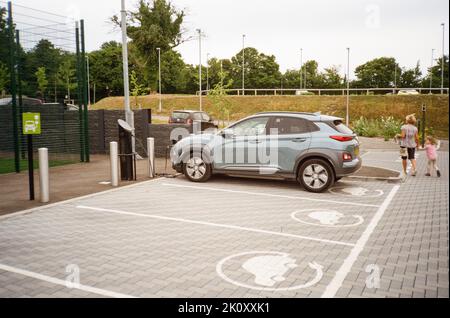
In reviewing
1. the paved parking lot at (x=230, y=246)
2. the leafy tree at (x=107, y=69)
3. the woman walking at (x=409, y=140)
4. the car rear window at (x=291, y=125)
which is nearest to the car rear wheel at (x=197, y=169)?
the paved parking lot at (x=230, y=246)

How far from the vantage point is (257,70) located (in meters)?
92.1

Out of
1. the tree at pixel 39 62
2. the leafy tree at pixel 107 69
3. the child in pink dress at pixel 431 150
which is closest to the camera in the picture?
the child in pink dress at pixel 431 150

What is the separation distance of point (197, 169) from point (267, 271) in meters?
6.17

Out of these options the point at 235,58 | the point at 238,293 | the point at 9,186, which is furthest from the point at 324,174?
the point at 235,58

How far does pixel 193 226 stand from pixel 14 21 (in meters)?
9.33

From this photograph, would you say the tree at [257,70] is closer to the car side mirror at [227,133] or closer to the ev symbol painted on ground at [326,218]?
the car side mirror at [227,133]

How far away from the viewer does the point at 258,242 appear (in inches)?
239

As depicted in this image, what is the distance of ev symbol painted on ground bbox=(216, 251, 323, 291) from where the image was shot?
15.1 ft

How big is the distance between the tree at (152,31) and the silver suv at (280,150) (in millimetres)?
50472

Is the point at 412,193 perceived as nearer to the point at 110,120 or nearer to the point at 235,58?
the point at 110,120

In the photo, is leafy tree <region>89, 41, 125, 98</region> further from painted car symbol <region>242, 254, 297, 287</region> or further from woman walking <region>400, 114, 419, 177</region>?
painted car symbol <region>242, 254, 297, 287</region>

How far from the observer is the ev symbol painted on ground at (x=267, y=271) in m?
4.59

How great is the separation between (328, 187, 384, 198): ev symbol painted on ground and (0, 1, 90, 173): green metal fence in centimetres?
861
